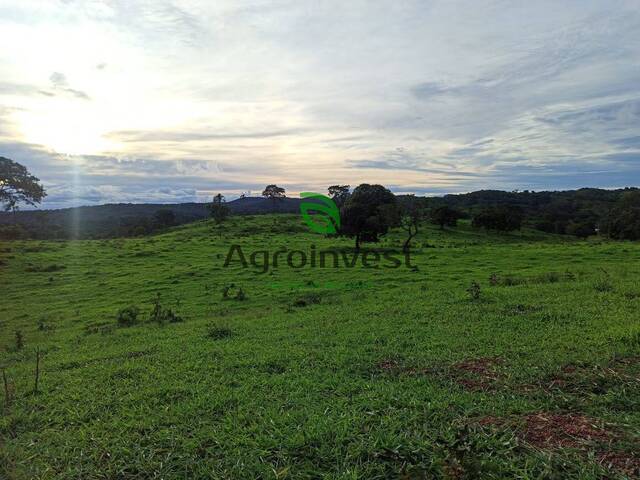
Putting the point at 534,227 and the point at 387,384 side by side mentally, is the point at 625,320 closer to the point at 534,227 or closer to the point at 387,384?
the point at 387,384

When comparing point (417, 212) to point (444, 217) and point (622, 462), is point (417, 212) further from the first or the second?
point (444, 217)

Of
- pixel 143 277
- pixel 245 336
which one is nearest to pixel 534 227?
pixel 143 277

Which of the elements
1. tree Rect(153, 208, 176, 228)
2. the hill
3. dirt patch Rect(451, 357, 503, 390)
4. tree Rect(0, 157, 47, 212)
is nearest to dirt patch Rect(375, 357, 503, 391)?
dirt patch Rect(451, 357, 503, 390)

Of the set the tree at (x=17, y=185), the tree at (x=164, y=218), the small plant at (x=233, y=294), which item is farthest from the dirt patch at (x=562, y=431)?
the tree at (x=164, y=218)

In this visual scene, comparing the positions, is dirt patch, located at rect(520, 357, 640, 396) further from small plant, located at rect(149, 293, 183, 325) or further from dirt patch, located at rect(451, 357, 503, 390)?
small plant, located at rect(149, 293, 183, 325)

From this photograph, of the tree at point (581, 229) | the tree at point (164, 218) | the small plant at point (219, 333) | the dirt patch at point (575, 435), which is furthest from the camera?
the tree at point (164, 218)

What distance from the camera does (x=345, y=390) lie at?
6.06 meters

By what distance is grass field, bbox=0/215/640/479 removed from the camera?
4.31m

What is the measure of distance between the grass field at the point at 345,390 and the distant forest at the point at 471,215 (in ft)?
61.5

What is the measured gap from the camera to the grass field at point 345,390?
4.31m

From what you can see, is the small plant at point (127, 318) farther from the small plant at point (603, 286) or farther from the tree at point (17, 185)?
the tree at point (17, 185)

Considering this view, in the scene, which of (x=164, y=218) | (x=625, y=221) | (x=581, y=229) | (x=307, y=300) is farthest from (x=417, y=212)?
(x=164, y=218)

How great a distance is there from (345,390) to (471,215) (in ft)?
256

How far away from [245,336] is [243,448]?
552 cm
